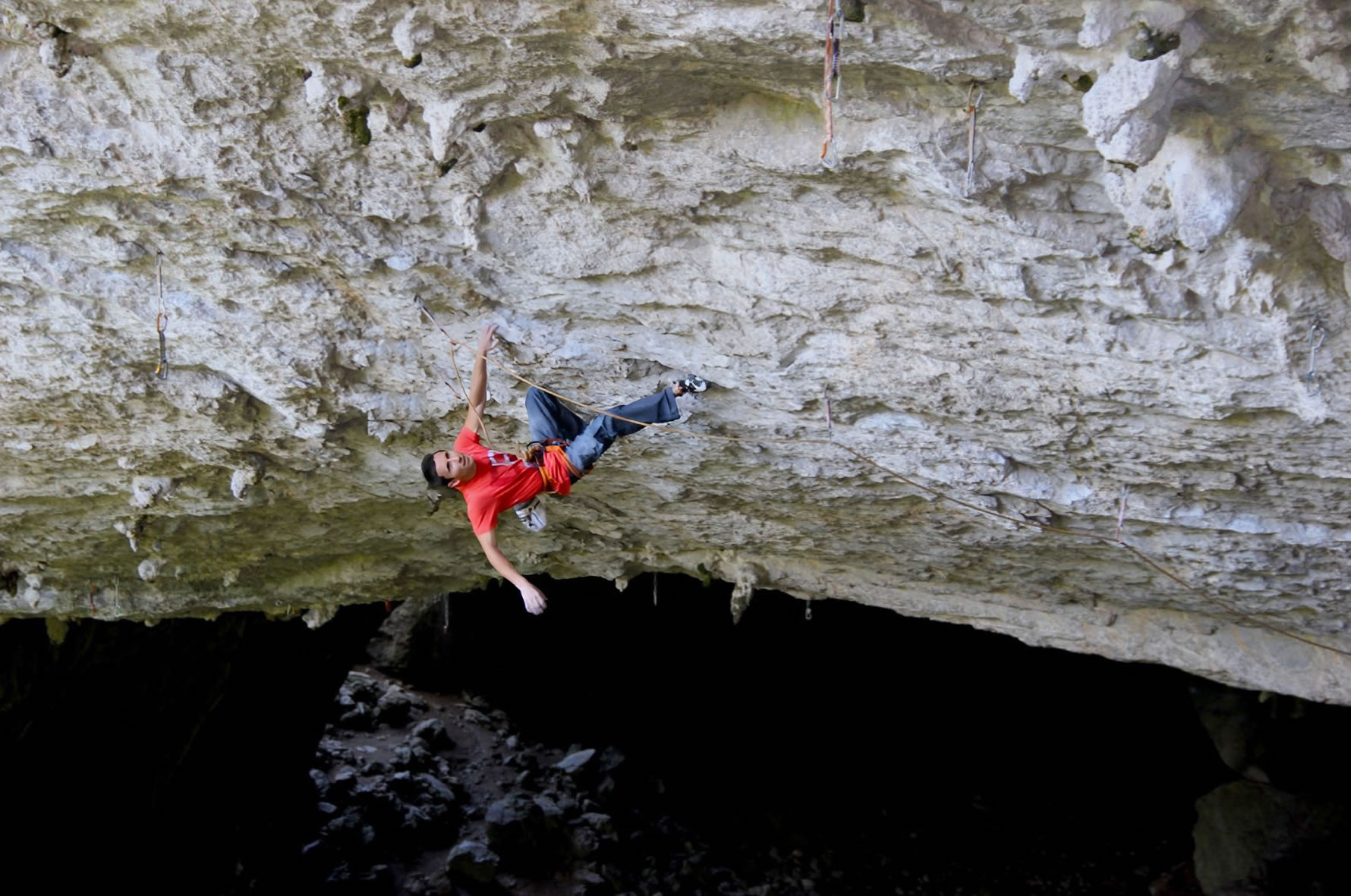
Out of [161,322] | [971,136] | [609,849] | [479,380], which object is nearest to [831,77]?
[971,136]

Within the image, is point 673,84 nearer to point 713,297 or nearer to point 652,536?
point 713,297

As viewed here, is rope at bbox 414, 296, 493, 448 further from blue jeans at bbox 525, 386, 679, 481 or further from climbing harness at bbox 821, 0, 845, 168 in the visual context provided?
climbing harness at bbox 821, 0, 845, 168

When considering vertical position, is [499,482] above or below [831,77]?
below

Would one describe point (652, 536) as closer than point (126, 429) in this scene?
No

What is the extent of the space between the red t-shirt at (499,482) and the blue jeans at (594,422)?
78 millimetres

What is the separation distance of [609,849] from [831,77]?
7.71 metres

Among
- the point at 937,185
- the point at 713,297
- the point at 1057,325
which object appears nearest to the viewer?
the point at 937,185

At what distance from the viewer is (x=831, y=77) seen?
2.70 m

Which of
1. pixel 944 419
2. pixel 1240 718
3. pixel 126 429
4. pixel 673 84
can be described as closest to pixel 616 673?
pixel 1240 718

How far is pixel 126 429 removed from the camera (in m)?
4.53

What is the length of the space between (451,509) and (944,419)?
2.47 m

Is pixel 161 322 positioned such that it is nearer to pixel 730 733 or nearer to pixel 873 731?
pixel 730 733

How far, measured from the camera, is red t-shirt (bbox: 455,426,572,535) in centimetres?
380

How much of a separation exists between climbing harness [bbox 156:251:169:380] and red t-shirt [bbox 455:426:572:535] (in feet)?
3.79
